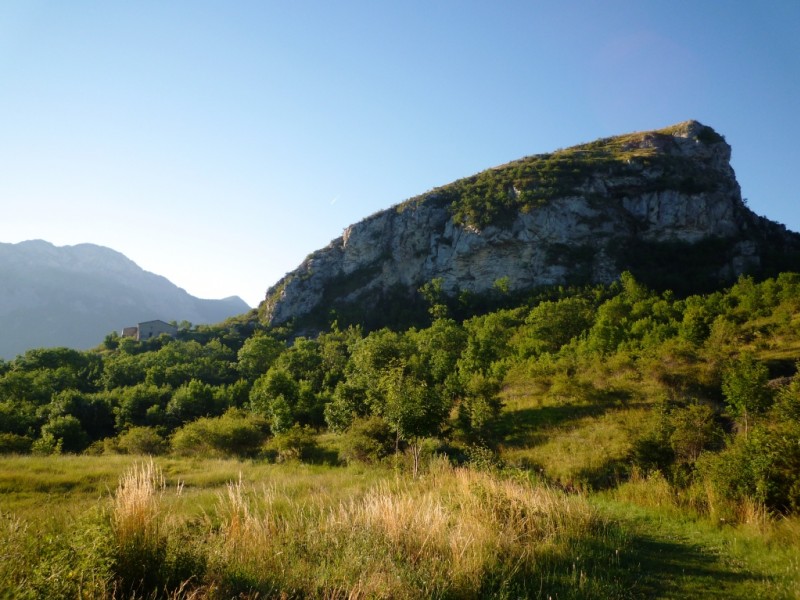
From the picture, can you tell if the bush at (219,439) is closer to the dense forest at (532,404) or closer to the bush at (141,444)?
the dense forest at (532,404)

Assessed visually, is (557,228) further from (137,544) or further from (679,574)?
(137,544)

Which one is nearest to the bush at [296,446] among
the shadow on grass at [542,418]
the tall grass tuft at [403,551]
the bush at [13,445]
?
the shadow on grass at [542,418]

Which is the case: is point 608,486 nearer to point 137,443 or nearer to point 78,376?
point 137,443

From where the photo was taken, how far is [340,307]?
106m

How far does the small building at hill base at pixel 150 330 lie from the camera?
351ft

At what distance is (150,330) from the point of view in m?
109

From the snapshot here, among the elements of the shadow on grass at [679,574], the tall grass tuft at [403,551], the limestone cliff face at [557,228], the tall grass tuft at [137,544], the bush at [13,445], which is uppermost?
the limestone cliff face at [557,228]

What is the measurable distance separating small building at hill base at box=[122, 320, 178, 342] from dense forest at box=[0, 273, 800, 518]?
48.0 metres

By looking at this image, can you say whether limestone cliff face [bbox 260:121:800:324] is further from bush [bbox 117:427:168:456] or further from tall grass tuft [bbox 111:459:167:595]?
tall grass tuft [bbox 111:459:167:595]

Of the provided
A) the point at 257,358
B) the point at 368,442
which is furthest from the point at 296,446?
the point at 257,358

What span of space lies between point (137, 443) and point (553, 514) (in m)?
29.7

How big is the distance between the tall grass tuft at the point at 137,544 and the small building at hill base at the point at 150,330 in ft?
382

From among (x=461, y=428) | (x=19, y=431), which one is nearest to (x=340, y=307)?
(x=19, y=431)

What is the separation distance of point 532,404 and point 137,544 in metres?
26.8
